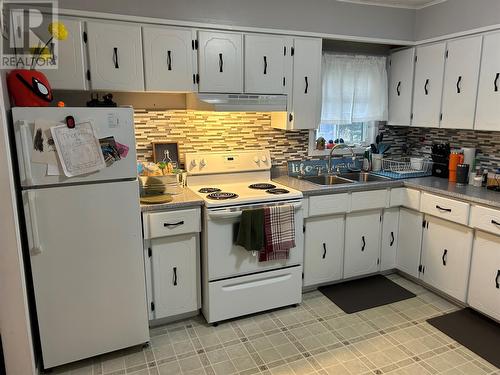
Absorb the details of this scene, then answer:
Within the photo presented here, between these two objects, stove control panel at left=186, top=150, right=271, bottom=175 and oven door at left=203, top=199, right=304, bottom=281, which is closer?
oven door at left=203, top=199, right=304, bottom=281

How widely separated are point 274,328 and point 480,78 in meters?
2.52

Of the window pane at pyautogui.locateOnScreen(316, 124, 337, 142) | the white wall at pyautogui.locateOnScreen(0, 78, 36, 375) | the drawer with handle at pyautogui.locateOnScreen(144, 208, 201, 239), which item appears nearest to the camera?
the white wall at pyautogui.locateOnScreen(0, 78, 36, 375)

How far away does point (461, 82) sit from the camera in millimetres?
3148

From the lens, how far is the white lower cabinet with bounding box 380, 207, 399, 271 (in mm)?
3422

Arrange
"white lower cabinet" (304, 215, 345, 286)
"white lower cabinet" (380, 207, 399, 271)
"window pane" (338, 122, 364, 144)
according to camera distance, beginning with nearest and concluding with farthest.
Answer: "white lower cabinet" (304, 215, 345, 286) < "white lower cabinet" (380, 207, 399, 271) < "window pane" (338, 122, 364, 144)

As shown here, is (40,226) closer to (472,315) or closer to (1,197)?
(1,197)

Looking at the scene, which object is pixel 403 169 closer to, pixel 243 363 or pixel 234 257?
pixel 234 257

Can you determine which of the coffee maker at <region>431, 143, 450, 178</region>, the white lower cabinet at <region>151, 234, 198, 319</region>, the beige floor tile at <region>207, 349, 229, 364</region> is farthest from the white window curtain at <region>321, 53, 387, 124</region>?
→ the beige floor tile at <region>207, 349, 229, 364</region>

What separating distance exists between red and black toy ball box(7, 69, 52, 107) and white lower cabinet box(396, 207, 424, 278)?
293cm

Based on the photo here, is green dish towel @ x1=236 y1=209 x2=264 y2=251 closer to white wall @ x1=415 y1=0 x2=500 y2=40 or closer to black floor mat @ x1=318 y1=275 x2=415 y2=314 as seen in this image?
black floor mat @ x1=318 y1=275 x2=415 y2=314

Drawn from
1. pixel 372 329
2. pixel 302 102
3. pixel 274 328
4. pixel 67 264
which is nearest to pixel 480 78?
pixel 302 102

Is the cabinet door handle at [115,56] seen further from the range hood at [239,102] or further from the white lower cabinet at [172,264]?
the white lower cabinet at [172,264]

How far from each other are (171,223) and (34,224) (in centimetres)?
81

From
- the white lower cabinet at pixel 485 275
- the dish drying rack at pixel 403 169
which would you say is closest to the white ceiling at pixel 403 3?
the dish drying rack at pixel 403 169
